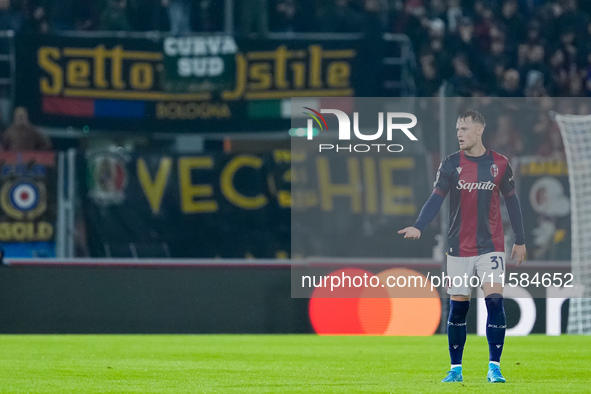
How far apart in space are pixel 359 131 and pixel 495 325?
581cm

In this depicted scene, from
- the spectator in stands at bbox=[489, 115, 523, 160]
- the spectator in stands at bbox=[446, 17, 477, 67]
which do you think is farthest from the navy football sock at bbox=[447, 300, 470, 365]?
the spectator in stands at bbox=[446, 17, 477, 67]

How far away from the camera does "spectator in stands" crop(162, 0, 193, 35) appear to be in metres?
16.8

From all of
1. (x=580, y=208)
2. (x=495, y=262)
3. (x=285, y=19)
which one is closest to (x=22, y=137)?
(x=285, y=19)

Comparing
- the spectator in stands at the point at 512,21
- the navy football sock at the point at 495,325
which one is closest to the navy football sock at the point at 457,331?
the navy football sock at the point at 495,325

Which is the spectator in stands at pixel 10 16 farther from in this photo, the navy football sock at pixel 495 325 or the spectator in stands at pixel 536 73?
the navy football sock at pixel 495 325

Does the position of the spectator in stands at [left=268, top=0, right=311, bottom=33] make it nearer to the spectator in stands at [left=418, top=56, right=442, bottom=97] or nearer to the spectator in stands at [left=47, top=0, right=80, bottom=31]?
the spectator in stands at [left=418, top=56, right=442, bottom=97]

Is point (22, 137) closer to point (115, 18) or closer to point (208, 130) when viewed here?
point (208, 130)

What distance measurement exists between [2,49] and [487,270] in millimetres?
9201

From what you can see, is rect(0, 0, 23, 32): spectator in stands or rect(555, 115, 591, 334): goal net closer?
rect(555, 115, 591, 334): goal net

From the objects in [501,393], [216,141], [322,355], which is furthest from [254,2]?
[501,393]

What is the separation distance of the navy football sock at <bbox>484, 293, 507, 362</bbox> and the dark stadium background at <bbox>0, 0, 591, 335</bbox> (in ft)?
17.4

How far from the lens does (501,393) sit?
6875 mm

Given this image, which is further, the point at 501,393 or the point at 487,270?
the point at 487,270

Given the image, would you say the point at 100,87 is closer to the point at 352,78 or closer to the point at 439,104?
the point at 352,78
